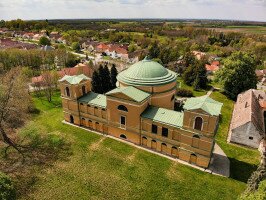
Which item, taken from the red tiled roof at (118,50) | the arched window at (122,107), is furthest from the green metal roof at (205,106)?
the red tiled roof at (118,50)

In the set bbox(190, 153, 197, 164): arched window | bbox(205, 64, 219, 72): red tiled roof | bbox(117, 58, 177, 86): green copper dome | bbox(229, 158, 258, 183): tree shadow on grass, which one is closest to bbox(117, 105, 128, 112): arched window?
bbox(117, 58, 177, 86): green copper dome

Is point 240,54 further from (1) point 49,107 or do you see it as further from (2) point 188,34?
(2) point 188,34

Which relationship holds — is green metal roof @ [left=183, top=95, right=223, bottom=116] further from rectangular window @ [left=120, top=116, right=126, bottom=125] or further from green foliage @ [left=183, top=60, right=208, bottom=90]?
green foliage @ [left=183, top=60, right=208, bottom=90]

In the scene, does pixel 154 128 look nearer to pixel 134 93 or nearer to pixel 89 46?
pixel 134 93

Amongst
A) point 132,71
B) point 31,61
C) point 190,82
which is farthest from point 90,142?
point 31,61

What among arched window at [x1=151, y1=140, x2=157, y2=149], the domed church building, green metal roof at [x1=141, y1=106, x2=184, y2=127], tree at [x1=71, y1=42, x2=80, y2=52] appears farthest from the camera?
tree at [x1=71, y1=42, x2=80, y2=52]

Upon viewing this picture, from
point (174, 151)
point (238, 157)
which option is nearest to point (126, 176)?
point (174, 151)
